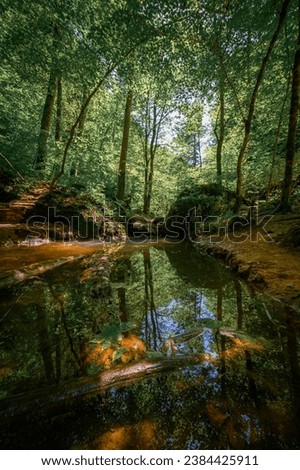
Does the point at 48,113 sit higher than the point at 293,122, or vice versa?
the point at 48,113

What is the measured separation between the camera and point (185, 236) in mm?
11789

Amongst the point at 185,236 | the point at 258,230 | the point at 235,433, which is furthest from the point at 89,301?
the point at 185,236

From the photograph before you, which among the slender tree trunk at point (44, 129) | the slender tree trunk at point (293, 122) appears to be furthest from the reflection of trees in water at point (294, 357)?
the slender tree trunk at point (44, 129)

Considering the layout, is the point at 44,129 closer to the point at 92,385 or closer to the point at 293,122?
the point at 293,122

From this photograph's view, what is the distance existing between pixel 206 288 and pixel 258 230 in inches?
137

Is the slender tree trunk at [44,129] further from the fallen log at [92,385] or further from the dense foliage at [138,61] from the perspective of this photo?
the fallen log at [92,385]

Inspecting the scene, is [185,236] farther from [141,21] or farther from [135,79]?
[141,21]

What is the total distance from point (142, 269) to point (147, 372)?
3290 millimetres

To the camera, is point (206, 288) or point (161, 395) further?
point (206, 288)

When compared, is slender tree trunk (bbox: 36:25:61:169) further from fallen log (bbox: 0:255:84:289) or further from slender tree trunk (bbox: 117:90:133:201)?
fallen log (bbox: 0:255:84:289)
